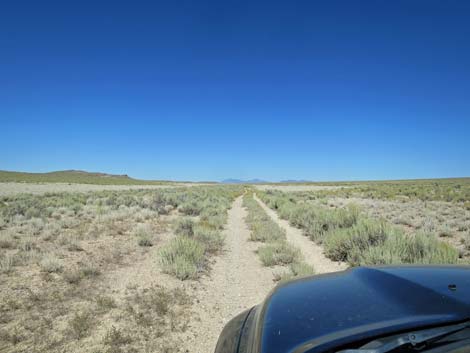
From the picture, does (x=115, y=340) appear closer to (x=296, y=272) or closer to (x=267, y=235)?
(x=296, y=272)

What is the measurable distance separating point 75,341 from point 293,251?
5674 millimetres

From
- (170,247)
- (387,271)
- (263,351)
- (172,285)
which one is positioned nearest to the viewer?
(263,351)

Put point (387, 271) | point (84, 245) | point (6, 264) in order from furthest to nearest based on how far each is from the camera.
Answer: point (84, 245) < point (6, 264) < point (387, 271)

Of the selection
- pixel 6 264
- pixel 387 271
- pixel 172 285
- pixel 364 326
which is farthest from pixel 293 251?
pixel 6 264

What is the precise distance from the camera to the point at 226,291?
5844mm

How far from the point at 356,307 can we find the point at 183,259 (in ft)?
18.8

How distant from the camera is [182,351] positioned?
369 centimetres

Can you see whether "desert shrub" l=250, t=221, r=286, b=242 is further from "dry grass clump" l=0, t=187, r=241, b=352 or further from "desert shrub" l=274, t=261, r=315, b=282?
"desert shrub" l=274, t=261, r=315, b=282

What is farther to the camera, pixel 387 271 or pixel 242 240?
pixel 242 240

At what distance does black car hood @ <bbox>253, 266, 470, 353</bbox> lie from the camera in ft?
4.69

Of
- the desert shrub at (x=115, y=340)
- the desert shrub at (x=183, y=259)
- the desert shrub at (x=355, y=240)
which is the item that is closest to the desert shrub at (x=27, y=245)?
the desert shrub at (x=183, y=259)

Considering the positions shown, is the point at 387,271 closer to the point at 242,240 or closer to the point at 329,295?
the point at 329,295

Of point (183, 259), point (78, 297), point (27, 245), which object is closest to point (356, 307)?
point (78, 297)

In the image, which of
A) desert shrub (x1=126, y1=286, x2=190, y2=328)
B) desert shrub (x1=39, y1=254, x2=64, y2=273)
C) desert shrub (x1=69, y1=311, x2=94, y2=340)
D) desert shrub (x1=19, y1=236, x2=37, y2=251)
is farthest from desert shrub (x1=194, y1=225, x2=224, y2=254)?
desert shrub (x1=19, y1=236, x2=37, y2=251)
